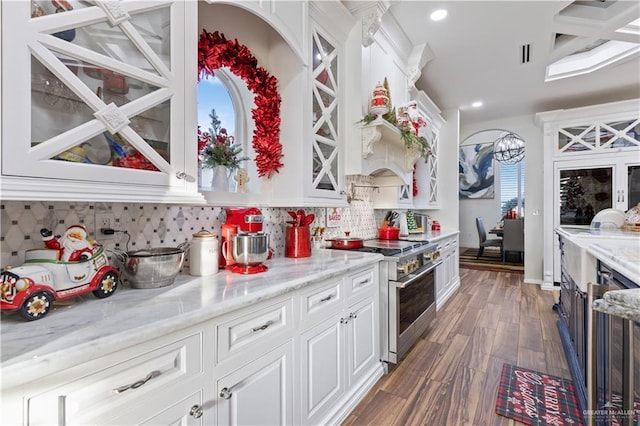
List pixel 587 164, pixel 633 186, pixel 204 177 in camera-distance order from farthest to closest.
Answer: pixel 587 164 < pixel 633 186 < pixel 204 177

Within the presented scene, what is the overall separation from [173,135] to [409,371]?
2.28 m

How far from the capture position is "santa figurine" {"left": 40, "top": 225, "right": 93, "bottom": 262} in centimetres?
94

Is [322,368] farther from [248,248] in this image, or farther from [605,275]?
[605,275]

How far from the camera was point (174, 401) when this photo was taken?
88 cm

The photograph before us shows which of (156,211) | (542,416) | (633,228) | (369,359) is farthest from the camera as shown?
(633,228)

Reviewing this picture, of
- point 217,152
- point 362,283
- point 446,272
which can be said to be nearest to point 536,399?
point 362,283

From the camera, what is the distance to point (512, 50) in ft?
10.8

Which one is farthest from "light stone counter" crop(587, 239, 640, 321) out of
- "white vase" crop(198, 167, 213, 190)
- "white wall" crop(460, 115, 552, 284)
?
"white wall" crop(460, 115, 552, 284)

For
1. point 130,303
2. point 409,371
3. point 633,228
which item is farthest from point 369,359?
point 633,228

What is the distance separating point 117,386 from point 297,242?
49.8 inches

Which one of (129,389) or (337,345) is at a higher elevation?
(129,389)

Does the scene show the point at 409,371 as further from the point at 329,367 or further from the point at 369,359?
the point at 329,367

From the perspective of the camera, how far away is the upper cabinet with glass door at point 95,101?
756 mm

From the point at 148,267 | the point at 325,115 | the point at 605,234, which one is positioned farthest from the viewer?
the point at 605,234
